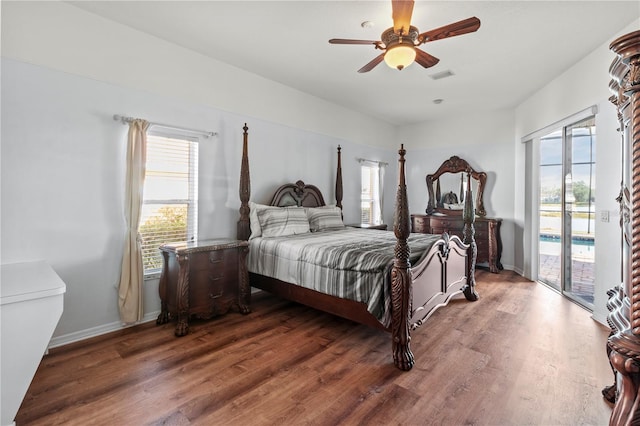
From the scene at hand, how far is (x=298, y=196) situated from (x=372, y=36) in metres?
2.25

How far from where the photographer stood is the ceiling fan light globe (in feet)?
7.88

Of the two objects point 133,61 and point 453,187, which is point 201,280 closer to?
point 133,61

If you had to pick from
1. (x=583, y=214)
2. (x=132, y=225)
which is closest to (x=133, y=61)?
(x=132, y=225)

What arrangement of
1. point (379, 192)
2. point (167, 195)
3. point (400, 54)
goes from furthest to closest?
point (379, 192), point (167, 195), point (400, 54)

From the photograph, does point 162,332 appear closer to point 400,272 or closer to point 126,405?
point 126,405

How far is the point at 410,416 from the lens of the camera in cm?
178

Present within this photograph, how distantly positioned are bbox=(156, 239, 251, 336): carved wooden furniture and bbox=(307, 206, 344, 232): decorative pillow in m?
1.23

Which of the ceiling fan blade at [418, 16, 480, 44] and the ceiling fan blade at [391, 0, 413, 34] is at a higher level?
the ceiling fan blade at [391, 0, 413, 34]

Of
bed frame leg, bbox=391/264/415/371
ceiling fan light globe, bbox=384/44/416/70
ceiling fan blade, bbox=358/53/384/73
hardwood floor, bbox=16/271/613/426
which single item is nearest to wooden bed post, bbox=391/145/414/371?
bed frame leg, bbox=391/264/415/371

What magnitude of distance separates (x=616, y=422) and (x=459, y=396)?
115 centimetres

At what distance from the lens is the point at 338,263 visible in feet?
8.95

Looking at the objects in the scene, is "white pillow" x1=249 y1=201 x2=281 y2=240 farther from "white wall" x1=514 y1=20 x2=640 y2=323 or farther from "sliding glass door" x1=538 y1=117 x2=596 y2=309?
"sliding glass door" x1=538 y1=117 x2=596 y2=309

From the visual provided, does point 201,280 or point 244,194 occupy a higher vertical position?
point 244,194

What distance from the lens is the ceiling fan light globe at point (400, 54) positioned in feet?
7.88
